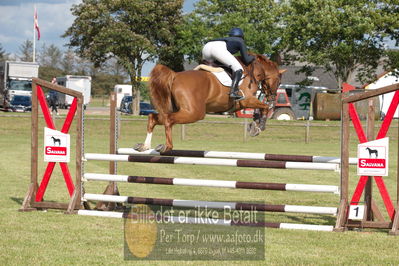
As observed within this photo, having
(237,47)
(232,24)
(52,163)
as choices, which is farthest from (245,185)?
(232,24)

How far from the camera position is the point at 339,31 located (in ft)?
138

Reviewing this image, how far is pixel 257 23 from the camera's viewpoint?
5453cm

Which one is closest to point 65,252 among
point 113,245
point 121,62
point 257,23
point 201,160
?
point 113,245

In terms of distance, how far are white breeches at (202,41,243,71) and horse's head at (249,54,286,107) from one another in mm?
486

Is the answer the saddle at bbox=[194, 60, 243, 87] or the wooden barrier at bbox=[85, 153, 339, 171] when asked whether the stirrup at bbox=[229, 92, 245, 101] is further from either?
the wooden barrier at bbox=[85, 153, 339, 171]

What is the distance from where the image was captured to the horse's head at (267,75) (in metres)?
8.95

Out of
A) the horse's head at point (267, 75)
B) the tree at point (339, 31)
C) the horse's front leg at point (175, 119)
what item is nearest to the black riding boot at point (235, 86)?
the horse's head at point (267, 75)

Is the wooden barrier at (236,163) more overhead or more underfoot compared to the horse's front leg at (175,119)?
more underfoot

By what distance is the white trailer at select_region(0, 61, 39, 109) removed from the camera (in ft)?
140

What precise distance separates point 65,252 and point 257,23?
4959cm

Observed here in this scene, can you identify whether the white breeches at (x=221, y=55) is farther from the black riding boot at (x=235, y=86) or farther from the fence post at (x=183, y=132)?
the fence post at (x=183, y=132)

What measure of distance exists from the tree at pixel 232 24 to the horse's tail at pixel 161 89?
39.2 meters

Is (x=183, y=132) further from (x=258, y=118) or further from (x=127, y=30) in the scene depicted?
(x=258, y=118)

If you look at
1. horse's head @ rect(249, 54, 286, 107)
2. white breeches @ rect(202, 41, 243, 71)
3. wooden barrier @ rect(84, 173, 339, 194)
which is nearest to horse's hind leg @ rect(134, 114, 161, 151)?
wooden barrier @ rect(84, 173, 339, 194)
